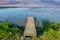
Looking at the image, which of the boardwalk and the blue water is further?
the blue water


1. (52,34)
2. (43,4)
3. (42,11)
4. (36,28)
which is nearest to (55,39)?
(52,34)

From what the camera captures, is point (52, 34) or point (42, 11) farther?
point (42, 11)

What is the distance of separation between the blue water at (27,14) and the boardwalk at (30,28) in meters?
0.17

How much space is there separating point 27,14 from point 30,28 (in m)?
0.59

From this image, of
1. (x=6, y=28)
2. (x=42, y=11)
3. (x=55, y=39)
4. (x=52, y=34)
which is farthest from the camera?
(x=42, y=11)

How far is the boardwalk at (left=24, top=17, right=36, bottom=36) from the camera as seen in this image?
429 cm

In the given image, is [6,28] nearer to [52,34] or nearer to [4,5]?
[4,5]

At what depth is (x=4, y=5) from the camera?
532cm

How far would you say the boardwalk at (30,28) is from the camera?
4.29 m

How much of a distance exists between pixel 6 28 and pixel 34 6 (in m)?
1.29

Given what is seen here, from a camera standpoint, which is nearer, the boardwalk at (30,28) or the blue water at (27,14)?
the boardwalk at (30,28)

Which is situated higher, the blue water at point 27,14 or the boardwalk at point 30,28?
the blue water at point 27,14

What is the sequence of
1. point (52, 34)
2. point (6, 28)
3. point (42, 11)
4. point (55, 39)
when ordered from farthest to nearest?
point (42, 11) → point (6, 28) → point (52, 34) → point (55, 39)

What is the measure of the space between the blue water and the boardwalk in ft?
0.56
